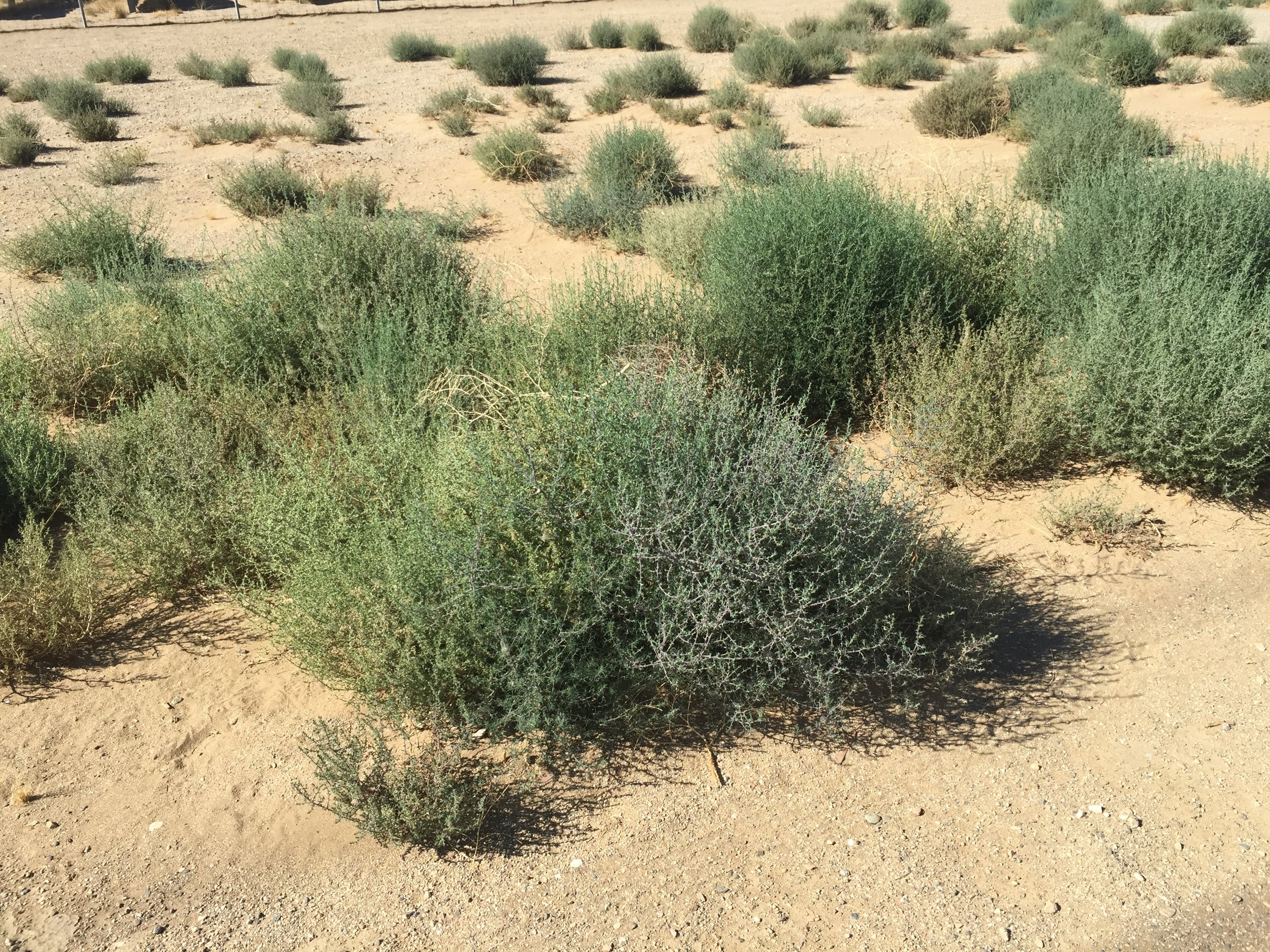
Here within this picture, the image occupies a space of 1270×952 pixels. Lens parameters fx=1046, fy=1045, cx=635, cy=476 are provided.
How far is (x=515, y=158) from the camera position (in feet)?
41.3

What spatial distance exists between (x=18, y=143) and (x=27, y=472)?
361 inches

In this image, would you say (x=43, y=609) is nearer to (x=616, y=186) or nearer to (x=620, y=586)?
(x=620, y=586)

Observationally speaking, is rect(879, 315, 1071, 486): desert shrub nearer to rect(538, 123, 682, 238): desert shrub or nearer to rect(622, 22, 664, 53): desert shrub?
rect(538, 123, 682, 238): desert shrub

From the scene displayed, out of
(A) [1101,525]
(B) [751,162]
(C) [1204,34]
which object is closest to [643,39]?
(C) [1204,34]

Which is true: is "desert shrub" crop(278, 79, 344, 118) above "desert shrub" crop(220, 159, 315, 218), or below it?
above

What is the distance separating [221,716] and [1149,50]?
17506 millimetres

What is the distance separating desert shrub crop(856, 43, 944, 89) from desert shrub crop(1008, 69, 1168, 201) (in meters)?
3.19

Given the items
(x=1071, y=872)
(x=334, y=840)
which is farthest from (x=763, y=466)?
(x=334, y=840)

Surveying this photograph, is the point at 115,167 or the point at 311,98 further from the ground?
the point at 311,98

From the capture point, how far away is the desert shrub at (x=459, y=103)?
1534 cm

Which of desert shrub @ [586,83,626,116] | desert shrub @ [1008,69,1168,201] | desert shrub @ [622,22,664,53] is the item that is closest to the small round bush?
desert shrub @ [622,22,664,53]

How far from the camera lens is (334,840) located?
3.96 metres

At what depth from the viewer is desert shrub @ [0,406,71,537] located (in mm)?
5586

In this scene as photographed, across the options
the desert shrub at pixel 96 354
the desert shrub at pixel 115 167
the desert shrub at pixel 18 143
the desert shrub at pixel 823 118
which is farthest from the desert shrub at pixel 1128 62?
the desert shrub at pixel 18 143
